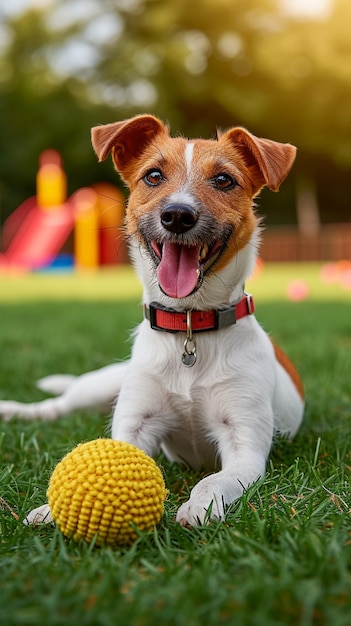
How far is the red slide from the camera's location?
2148 centimetres

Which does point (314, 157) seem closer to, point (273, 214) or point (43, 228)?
point (273, 214)

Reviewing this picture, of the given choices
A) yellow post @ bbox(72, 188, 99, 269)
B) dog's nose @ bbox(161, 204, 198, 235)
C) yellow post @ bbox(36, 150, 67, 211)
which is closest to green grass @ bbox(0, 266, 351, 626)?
dog's nose @ bbox(161, 204, 198, 235)

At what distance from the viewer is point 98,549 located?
89.4 inches

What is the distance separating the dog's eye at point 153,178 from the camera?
3.38m

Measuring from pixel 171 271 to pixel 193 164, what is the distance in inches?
21.9

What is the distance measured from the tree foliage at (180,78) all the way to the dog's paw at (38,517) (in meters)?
30.3

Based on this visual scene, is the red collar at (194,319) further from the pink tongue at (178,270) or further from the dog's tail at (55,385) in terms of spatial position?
the dog's tail at (55,385)

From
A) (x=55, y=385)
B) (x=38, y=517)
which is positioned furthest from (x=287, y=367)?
(x=38, y=517)

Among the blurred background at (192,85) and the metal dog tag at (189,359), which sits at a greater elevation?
the blurred background at (192,85)

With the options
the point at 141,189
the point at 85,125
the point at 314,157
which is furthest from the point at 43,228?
the point at 141,189

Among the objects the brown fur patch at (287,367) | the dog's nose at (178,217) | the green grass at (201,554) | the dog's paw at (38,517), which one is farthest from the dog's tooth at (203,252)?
the dog's paw at (38,517)

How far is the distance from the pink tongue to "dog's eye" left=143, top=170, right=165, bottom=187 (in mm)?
362

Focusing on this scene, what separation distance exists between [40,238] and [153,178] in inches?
738

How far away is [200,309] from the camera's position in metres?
3.27
